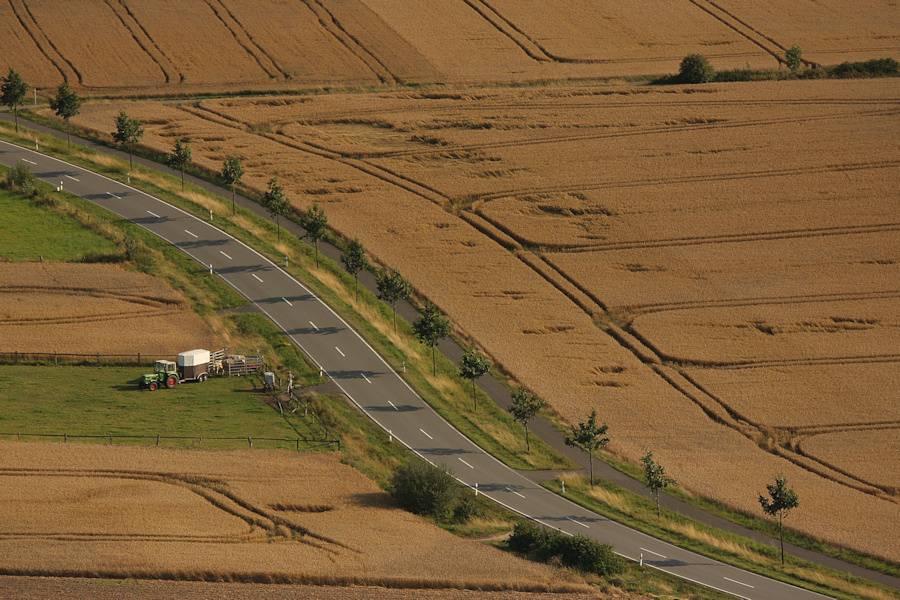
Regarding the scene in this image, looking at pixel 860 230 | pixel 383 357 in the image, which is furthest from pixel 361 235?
pixel 860 230

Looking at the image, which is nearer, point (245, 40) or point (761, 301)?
point (761, 301)

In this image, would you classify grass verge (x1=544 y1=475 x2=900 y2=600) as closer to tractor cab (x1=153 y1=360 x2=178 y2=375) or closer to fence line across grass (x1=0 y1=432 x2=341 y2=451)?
fence line across grass (x1=0 y1=432 x2=341 y2=451)

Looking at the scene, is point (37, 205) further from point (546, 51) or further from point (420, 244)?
point (546, 51)

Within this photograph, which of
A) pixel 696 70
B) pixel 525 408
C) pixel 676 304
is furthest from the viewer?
pixel 696 70

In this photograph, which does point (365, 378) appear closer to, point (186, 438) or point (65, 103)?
point (186, 438)

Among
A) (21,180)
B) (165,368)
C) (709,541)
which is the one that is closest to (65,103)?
(21,180)

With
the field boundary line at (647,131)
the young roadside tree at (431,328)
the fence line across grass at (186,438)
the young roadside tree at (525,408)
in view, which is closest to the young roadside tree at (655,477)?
the young roadside tree at (525,408)

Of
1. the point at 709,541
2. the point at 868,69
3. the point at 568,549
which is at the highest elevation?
the point at 868,69
